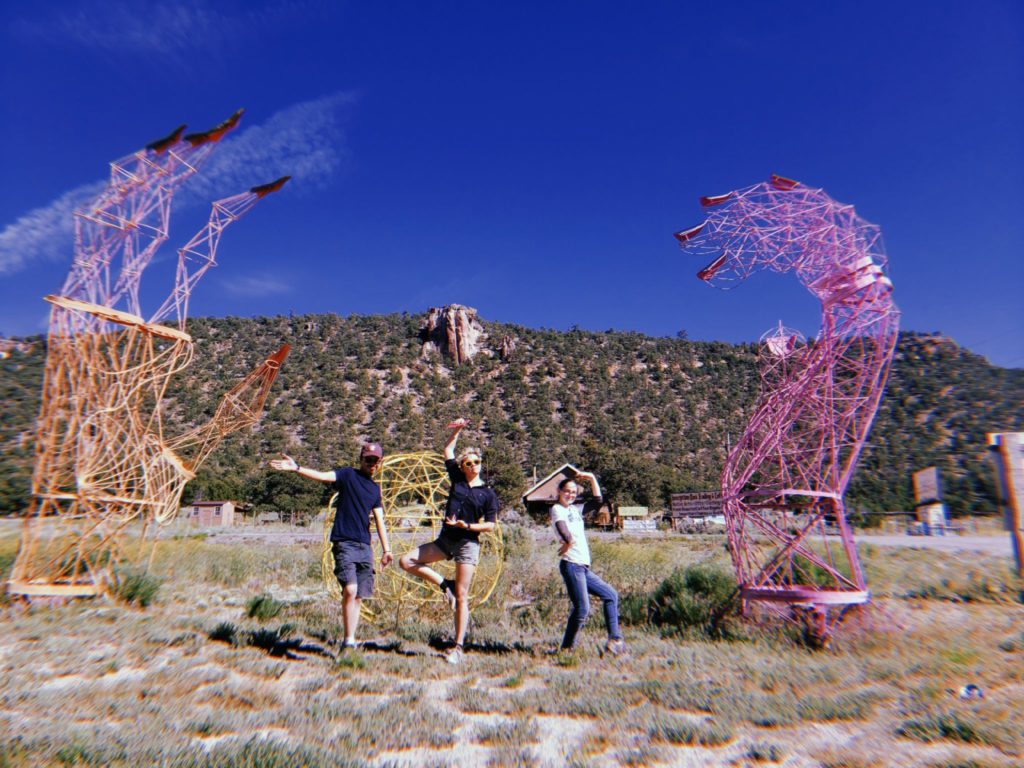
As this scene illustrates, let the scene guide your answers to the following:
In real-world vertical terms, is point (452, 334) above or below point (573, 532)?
above

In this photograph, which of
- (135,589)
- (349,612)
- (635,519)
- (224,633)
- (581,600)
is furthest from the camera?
(635,519)

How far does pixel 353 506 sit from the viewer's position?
5.78 metres

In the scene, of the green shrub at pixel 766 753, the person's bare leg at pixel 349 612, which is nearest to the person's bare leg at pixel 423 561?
the person's bare leg at pixel 349 612

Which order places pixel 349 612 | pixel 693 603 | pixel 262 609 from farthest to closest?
1. pixel 262 609
2. pixel 693 603
3. pixel 349 612

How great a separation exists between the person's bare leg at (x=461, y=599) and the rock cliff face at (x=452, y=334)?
5199cm

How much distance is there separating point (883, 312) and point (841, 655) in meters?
3.21

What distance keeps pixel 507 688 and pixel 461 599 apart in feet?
3.52

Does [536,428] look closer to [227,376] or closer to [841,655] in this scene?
[227,376]

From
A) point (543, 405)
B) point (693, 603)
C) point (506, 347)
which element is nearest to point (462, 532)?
point (693, 603)

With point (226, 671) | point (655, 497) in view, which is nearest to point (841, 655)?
point (226, 671)

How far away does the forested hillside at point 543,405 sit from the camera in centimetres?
3412

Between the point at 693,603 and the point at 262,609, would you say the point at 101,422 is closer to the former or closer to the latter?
the point at 262,609

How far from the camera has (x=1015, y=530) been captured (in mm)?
6871

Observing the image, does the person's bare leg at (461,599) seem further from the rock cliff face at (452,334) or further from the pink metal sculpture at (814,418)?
the rock cliff face at (452,334)
